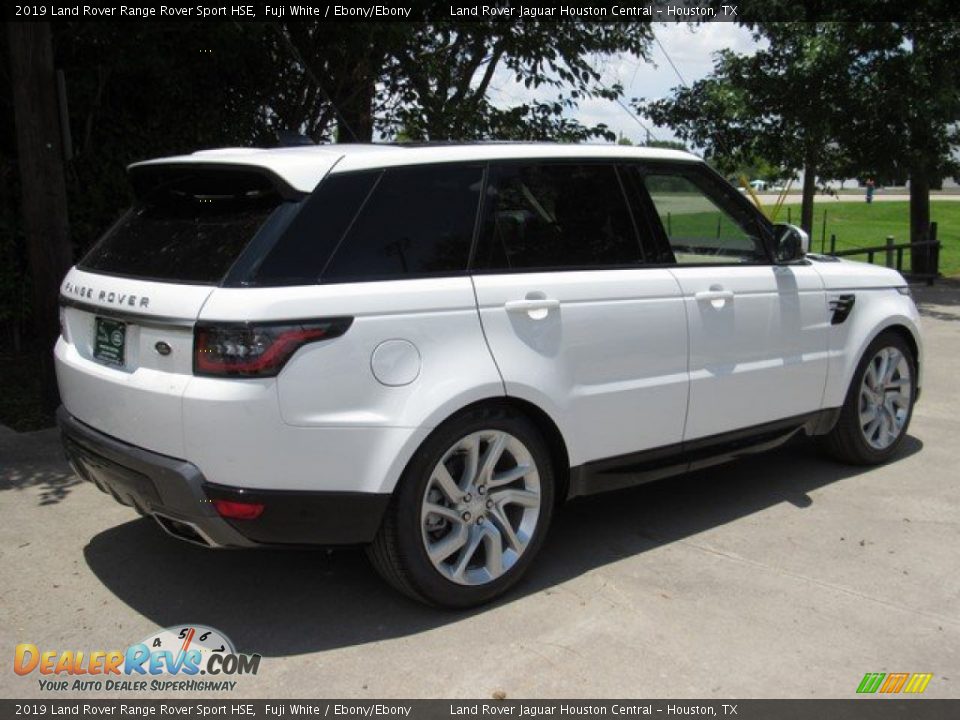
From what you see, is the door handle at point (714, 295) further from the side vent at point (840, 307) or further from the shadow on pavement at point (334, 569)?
the shadow on pavement at point (334, 569)

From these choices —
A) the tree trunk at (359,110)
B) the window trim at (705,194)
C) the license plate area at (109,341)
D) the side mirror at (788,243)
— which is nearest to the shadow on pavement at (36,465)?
the license plate area at (109,341)

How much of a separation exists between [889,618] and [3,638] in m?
3.38

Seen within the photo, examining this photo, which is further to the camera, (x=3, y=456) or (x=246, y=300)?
(x=3, y=456)

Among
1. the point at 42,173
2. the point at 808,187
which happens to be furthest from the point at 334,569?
the point at 808,187

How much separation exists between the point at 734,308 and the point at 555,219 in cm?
107

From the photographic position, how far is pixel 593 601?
393 cm

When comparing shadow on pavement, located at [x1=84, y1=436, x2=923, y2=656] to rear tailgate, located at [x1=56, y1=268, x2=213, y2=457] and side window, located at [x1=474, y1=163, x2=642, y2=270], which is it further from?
side window, located at [x1=474, y1=163, x2=642, y2=270]

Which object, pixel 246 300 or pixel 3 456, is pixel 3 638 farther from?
pixel 3 456

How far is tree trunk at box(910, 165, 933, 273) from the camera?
14.7 metres

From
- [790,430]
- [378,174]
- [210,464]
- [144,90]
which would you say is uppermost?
[144,90]

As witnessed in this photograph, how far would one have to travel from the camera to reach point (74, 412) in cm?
393

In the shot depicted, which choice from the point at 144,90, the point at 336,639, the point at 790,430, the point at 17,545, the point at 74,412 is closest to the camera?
the point at 336,639

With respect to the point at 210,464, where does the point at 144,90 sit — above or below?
above
